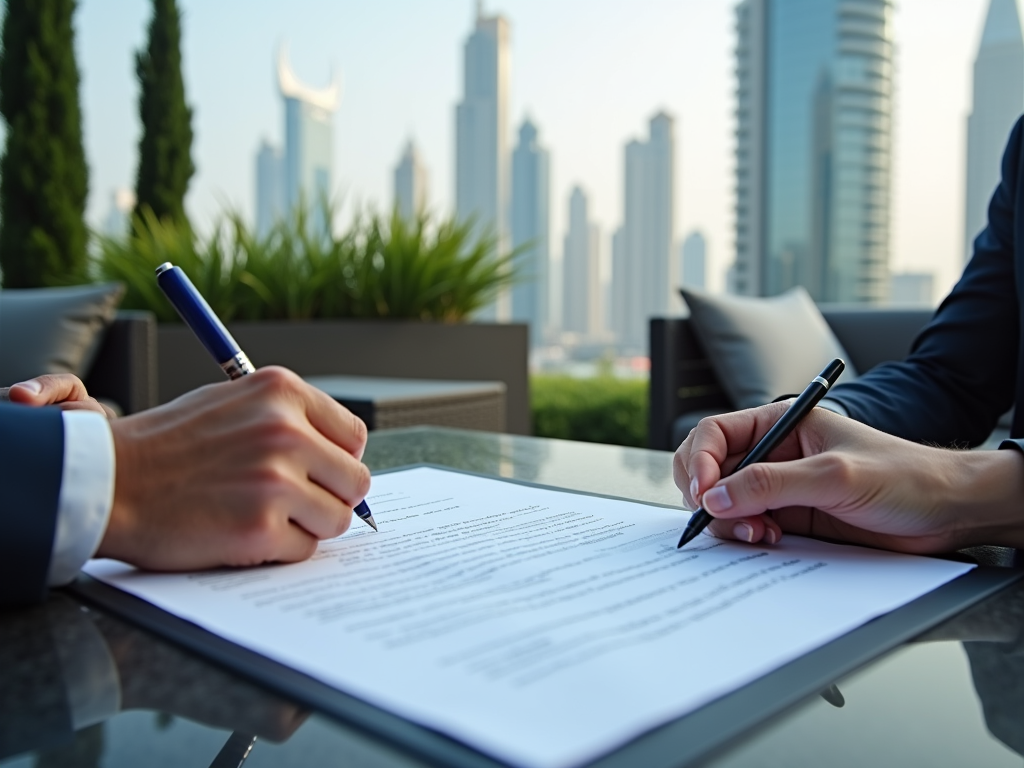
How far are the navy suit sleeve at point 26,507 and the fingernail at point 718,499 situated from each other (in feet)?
1.08

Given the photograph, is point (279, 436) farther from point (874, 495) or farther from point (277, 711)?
point (874, 495)

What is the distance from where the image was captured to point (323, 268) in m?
3.49

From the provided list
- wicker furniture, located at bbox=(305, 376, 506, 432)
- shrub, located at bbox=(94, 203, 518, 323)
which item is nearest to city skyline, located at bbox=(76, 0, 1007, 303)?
shrub, located at bbox=(94, 203, 518, 323)

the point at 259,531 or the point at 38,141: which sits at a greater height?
the point at 38,141

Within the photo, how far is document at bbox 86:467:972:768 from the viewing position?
258mm

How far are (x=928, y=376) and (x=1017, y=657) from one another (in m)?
0.61

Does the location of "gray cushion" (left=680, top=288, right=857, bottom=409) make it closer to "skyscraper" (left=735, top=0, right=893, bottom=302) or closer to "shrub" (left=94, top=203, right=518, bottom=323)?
"shrub" (left=94, top=203, right=518, bottom=323)

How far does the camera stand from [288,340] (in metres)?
3.17

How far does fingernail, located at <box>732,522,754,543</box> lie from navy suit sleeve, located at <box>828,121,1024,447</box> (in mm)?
289

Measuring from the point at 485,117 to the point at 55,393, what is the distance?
9393 mm

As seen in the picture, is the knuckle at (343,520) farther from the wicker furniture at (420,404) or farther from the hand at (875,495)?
the wicker furniture at (420,404)

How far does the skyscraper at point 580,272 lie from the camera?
9258mm

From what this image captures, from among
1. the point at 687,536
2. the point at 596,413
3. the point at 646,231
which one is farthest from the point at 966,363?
the point at 646,231

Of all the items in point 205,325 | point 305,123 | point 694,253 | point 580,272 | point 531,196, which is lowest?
point 205,325
